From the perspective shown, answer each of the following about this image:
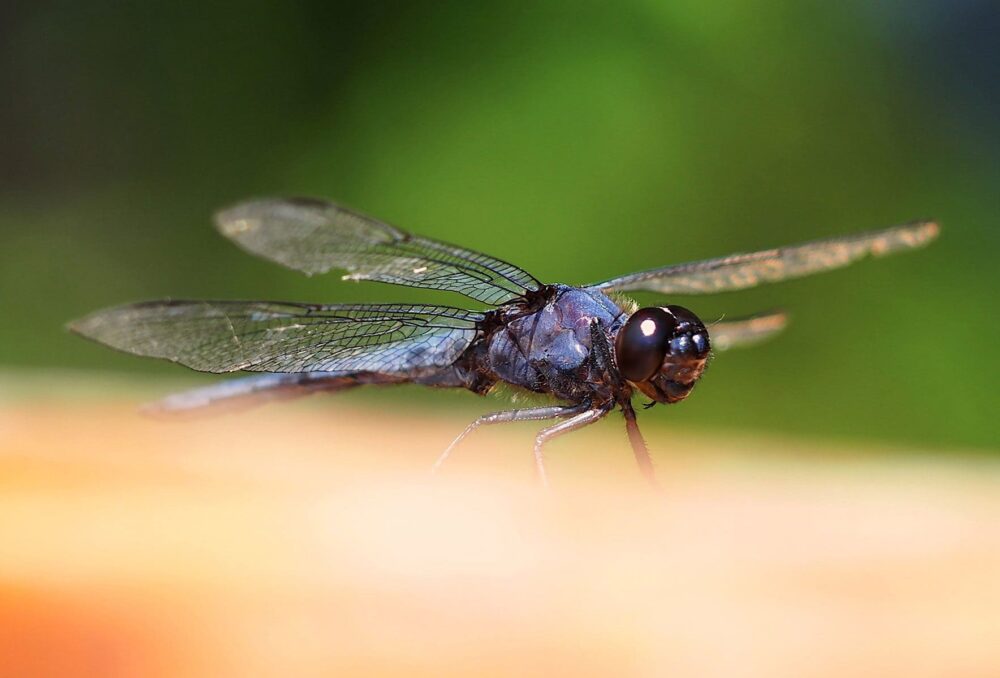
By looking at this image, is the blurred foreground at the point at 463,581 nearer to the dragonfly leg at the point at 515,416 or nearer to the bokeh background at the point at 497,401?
the bokeh background at the point at 497,401

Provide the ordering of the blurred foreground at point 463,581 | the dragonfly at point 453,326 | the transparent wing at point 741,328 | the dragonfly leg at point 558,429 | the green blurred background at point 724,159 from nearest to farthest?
the blurred foreground at point 463,581
the dragonfly leg at point 558,429
the dragonfly at point 453,326
the transparent wing at point 741,328
the green blurred background at point 724,159

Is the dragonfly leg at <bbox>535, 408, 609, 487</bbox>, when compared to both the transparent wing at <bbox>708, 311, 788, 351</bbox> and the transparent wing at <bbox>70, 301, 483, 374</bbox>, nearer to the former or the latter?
the transparent wing at <bbox>70, 301, 483, 374</bbox>

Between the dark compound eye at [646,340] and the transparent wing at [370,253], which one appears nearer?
the dark compound eye at [646,340]

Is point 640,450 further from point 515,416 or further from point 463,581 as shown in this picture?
point 463,581

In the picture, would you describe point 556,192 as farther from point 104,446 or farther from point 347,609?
point 347,609

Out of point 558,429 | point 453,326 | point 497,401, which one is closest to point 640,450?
point 558,429

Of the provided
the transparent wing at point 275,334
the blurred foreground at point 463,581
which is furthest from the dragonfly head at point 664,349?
the transparent wing at point 275,334
